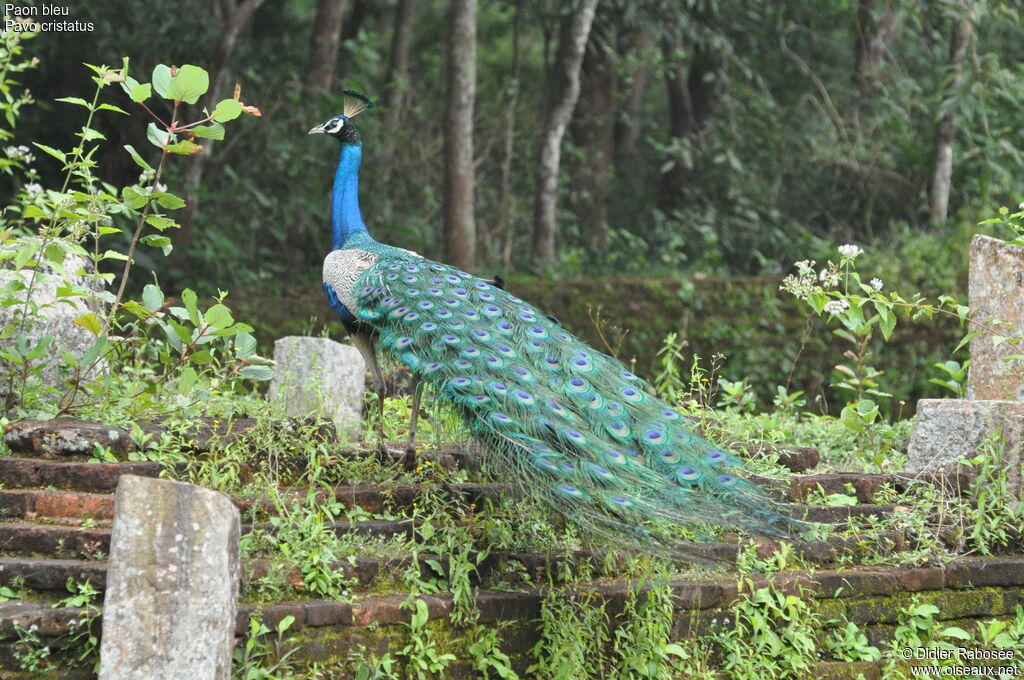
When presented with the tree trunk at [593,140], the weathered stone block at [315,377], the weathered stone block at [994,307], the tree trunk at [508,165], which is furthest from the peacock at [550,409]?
the tree trunk at [593,140]

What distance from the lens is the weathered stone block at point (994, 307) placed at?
20.4ft

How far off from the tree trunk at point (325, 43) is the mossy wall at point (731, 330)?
2.82 meters

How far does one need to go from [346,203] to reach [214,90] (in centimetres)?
503

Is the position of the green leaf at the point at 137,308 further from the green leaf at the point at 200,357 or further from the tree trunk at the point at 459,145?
the tree trunk at the point at 459,145

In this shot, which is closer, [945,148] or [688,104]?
[945,148]

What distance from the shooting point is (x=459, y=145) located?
10.9 metres

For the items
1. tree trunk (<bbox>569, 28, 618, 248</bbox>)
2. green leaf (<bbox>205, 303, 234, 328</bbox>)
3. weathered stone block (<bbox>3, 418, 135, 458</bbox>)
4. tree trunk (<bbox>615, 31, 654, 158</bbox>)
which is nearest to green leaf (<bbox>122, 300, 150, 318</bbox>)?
green leaf (<bbox>205, 303, 234, 328</bbox>)

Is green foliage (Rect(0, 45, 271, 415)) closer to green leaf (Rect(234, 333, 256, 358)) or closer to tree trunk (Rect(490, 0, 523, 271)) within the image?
green leaf (Rect(234, 333, 256, 358))

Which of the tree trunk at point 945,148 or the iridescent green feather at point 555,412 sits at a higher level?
the tree trunk at point 945,148

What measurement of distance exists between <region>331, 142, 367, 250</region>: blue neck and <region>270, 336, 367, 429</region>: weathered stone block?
592mm

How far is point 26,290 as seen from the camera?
5.51 metres

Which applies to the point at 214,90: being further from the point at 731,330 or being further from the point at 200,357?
the point at 200,357

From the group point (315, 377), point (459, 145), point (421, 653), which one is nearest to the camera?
point (421, 653)

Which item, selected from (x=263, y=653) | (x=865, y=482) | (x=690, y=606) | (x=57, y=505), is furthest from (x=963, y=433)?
(x=57, y=505)
